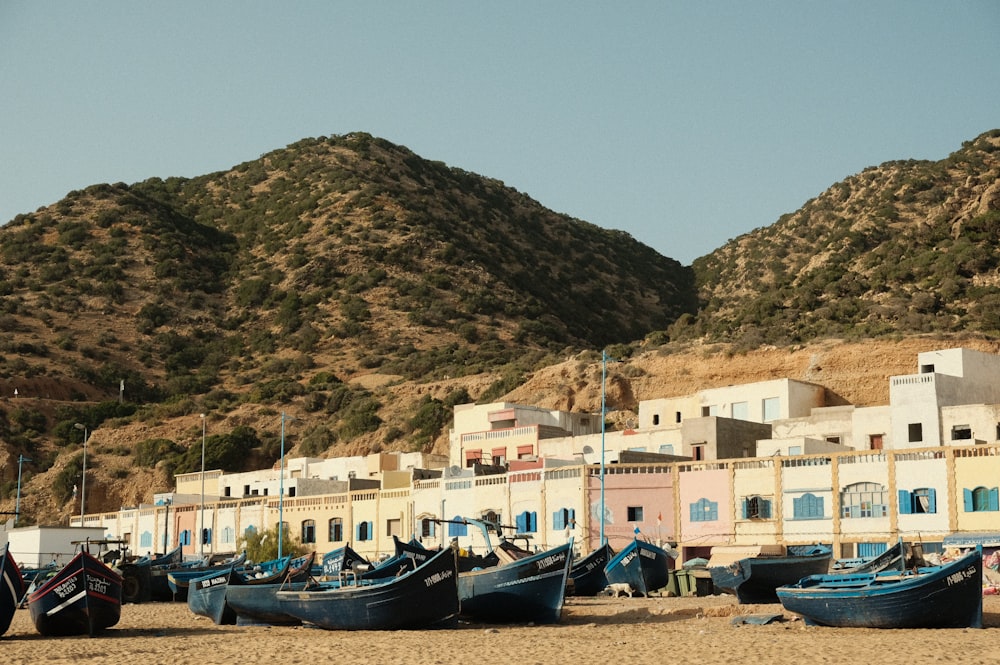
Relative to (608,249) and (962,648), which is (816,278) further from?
(962,648)

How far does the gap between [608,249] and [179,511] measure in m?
93.1

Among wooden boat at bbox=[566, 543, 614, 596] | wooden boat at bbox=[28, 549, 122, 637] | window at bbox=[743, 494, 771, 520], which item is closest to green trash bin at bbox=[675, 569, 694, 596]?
wooden boat at bbox=[566, 543, 614, 596]

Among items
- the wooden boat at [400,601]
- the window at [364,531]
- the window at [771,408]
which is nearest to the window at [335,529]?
the window at [364,531]

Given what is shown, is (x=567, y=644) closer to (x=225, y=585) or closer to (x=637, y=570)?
(x=225, y=585)

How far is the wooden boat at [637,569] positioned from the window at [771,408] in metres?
22.9

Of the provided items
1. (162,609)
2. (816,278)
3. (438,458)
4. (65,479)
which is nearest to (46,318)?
(65,479)

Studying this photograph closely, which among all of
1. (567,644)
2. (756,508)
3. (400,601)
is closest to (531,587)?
(400,601)

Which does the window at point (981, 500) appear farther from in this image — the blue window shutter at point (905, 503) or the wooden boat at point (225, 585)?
the wooden boat at point (225, 585)

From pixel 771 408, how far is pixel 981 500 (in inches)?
815

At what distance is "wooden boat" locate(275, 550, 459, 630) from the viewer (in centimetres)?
2997

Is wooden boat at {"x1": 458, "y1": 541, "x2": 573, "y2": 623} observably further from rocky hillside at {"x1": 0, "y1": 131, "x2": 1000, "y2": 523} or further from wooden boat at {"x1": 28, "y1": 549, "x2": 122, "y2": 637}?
rocky hillside at {"x1": 0, "y1": 131, "x2": 1000, "y2": 523}

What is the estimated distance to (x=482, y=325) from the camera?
381 feet

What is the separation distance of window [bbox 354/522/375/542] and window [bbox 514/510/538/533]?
8.95 m

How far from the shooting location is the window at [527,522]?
51.1m
